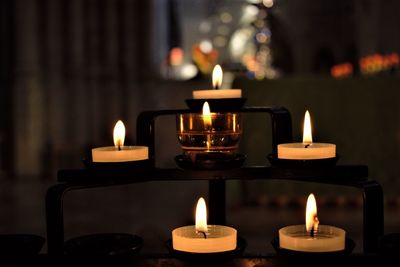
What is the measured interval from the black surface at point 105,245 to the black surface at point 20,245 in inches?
1.9

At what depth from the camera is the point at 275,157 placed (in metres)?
1.16

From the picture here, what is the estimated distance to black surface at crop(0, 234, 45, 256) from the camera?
924 millimetres

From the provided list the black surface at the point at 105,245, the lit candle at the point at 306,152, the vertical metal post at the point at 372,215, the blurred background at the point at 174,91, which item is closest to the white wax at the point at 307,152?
the lit candle at the point at 306,152

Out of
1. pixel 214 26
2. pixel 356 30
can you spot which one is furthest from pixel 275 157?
pixel 356 30

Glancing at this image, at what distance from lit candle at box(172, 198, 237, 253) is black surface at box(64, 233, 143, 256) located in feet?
0.24

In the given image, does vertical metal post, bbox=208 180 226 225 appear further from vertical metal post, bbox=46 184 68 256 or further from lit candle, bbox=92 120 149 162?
vertical metal post, bbox=46 184 68 256

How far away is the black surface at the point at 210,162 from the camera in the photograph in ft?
3.57

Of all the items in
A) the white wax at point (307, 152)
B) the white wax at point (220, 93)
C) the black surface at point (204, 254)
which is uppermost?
the white wax at point (220, 93)

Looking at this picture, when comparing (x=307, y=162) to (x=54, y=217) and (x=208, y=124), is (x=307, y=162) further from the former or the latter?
(x=54, y=217)

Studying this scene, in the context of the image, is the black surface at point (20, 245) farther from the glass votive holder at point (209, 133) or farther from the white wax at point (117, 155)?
the glass votive holder at point (209, 133)

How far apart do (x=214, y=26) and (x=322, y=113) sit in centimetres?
670

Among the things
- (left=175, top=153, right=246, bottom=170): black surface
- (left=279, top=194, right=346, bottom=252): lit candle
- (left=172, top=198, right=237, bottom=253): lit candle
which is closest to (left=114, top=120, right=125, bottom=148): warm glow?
(left=175, top=153, right=246, bottom=170): black surface

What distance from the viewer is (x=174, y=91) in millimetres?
8008

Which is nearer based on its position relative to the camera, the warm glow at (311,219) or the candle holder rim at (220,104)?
the warm glow at (311,219)
